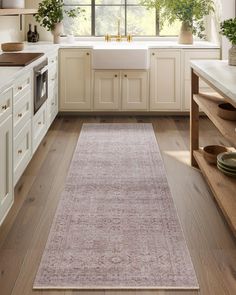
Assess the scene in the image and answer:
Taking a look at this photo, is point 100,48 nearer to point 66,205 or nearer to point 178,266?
point 66,205

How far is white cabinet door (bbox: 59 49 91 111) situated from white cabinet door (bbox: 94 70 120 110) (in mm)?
95

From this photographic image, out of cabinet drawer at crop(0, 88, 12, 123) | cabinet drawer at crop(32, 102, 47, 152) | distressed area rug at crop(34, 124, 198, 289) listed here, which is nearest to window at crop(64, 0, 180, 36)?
cabinet drawer at crop(32, 102, 47, 152)

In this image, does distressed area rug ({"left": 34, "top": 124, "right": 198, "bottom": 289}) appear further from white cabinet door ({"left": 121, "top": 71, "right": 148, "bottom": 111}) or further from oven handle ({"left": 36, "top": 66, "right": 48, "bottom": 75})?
white cabinet door ({"left": 121, "top": 71, "right": 148, "bottom": 111})

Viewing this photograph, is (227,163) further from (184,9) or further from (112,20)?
(112,20)

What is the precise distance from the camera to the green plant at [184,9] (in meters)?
6.26

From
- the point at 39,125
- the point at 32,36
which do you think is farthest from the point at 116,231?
the point at 32,36

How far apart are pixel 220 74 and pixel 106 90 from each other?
3030 millimetres

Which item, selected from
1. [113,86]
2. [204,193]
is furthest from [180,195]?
[113,86]

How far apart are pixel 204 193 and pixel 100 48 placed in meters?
2.96

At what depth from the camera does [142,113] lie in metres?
6.52

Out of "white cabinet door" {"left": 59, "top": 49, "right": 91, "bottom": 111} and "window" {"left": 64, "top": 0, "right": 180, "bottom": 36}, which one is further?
"window" {"left": 64, "top": 0, "right": 180, "bottom": 36}

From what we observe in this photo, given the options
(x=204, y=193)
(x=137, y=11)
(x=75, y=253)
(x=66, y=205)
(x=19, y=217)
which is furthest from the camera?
(x=137, y=11)

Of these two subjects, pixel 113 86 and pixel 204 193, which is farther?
pixel 113 86

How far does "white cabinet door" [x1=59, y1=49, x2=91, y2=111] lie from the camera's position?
625cm
